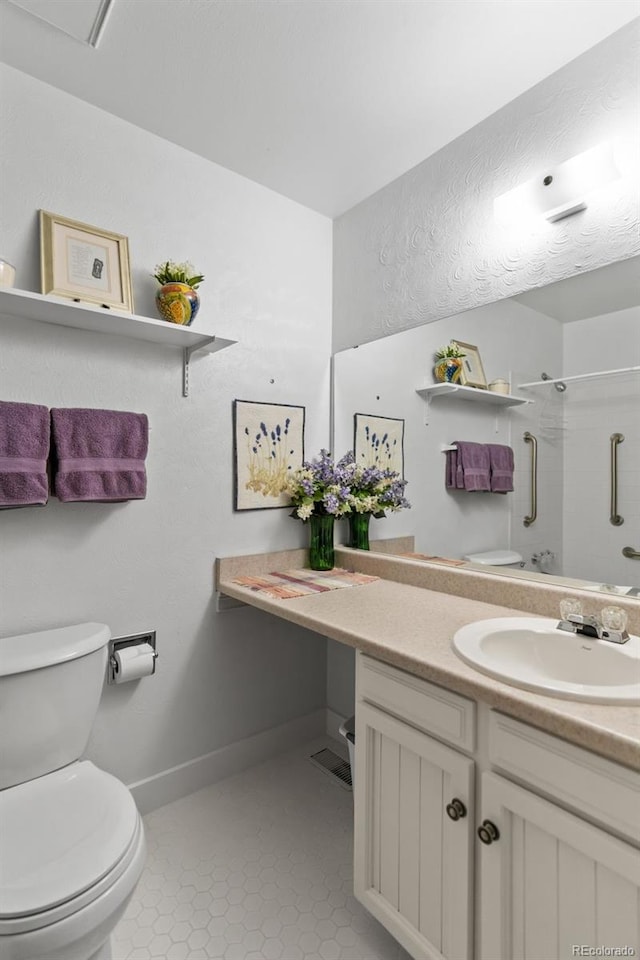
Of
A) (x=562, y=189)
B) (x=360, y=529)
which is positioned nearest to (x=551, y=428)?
(x=562, y=189)

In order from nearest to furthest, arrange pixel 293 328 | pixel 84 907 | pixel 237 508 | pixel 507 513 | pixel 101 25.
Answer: pixel 84 907, pixel 101 25, pixel 507 513, pixel 237 508, pixel 293 328

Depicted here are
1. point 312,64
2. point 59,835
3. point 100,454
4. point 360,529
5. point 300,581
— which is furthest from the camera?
point 360,529

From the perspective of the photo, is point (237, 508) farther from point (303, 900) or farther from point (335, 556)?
point (303, 900)

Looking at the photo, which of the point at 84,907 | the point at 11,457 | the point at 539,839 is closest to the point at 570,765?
the point at 539,839

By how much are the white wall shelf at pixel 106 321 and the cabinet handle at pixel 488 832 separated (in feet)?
5.06

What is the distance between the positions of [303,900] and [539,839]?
35.8 inches

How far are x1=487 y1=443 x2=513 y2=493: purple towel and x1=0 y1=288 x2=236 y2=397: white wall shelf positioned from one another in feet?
3.24

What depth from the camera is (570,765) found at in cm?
89

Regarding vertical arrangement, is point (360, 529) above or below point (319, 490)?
below

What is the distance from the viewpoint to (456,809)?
3.47ft

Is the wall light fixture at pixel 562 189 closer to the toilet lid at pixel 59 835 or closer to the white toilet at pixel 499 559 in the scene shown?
the white toilet at pixel 499 559

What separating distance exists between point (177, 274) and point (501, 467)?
1298 millimetres

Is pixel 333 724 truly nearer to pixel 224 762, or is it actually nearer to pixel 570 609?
pixel 224 762

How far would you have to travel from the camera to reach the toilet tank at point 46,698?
1337 mm
